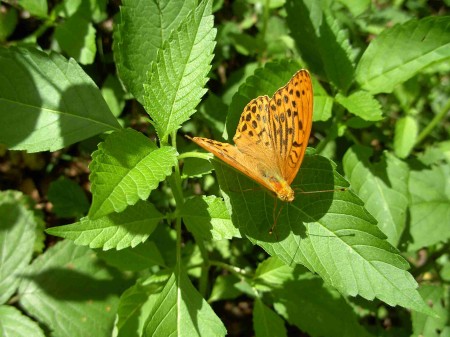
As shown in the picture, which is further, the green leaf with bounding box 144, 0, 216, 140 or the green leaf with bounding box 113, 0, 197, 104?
the green leaf with bounding box 113, 0, 197, 104

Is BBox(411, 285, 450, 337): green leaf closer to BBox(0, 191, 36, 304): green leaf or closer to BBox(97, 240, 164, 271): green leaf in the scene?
BBox(97, 240, 164, 271): green leaf

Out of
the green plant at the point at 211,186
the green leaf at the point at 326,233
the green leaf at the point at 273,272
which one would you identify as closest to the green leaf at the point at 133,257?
the green plant at the point at 211,186

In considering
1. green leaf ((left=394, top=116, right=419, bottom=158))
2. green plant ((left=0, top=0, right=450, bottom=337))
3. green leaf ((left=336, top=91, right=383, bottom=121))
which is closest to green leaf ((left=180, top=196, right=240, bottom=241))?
green plant ((left=0, top=0, right=450, bottom=337))

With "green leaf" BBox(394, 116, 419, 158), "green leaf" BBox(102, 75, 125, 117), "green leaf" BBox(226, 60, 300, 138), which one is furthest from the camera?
"green leaf" BBox(102, 75, 125, 117)

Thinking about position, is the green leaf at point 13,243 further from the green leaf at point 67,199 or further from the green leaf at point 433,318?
the green leaf at point 433,318

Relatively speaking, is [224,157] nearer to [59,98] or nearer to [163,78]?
[163,78]

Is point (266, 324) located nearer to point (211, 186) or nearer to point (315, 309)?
point (315, 309)
